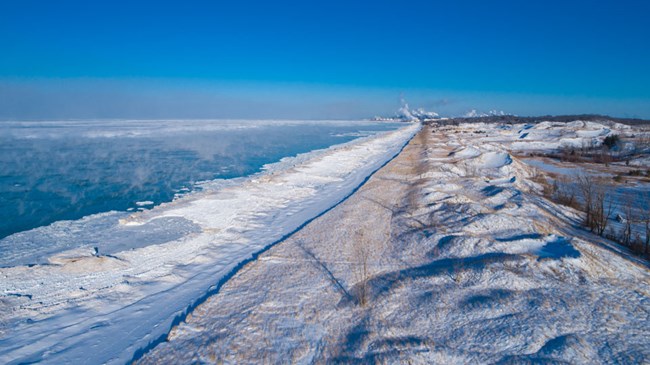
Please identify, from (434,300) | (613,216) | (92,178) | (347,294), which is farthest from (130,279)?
(613,216)

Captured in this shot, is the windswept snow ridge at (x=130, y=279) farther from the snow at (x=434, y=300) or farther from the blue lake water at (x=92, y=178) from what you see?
the blue lake water at (x=92, y=178)

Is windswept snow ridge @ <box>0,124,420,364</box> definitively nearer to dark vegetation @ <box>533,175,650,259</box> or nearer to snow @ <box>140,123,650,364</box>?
snow @ <box>140,123,650,364</box>

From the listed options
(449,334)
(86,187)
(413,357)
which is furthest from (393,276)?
(86,187)

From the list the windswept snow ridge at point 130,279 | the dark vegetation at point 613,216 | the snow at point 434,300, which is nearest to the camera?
the snow at point 434,300

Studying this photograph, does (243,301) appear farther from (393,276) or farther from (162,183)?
(162,183)

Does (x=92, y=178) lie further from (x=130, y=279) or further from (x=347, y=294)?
(x=347, y=294)

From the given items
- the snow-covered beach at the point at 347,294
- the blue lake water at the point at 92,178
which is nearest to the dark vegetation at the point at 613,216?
the snow-covered beach at the point at 347,294

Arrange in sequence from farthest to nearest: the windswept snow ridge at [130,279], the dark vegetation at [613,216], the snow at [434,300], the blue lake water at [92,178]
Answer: the blue lake water at [92,178], the dark vegetation at [613,216], the windswept snow ridge at [130,279], the snow at [434,300]
